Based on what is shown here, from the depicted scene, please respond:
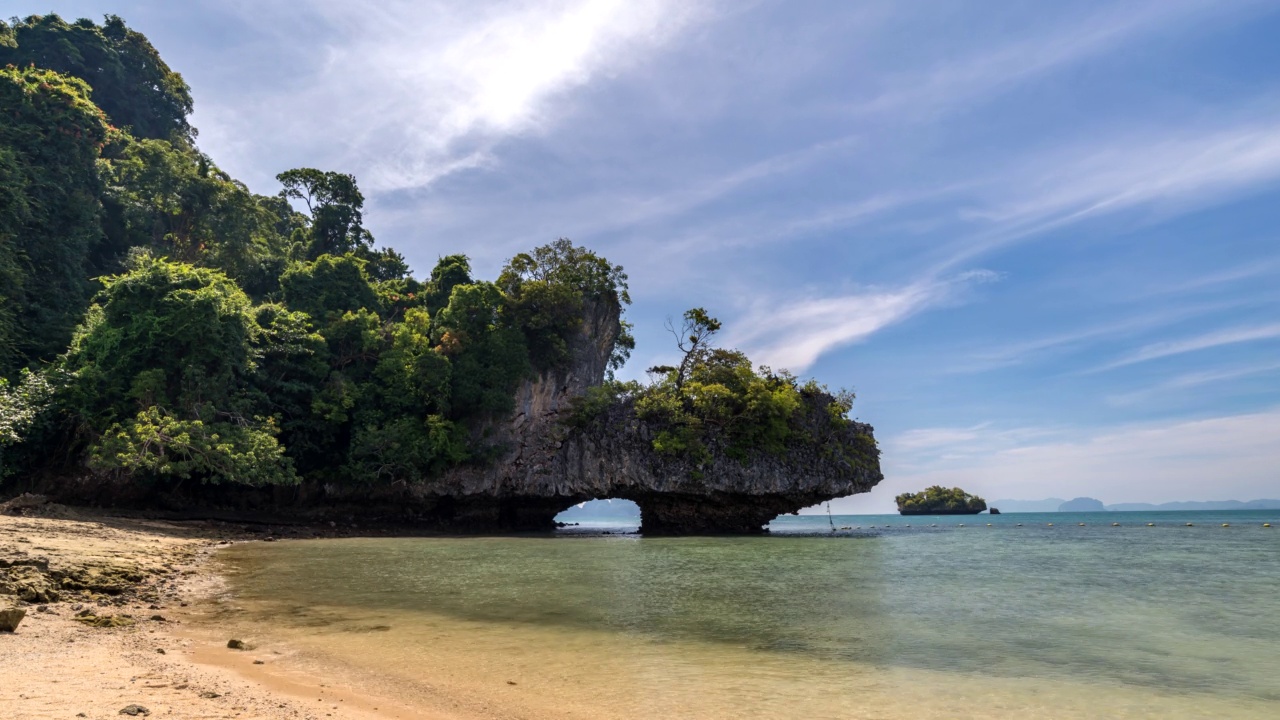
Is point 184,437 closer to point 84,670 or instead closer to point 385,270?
point 84,670

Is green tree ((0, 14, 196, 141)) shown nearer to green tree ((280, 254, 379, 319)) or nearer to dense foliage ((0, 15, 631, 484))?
dense foliage ((0, 15, 631, 484))

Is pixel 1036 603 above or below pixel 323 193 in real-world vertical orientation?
below

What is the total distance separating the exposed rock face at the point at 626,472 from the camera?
3019cm

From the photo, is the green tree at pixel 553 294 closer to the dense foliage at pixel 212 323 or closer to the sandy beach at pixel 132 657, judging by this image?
the dense foliage at pixel 212 323

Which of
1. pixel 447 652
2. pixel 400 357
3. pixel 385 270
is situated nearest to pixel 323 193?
pixel 385 270

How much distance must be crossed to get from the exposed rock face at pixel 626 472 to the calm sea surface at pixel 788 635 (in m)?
16.3

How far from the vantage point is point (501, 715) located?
14.3ft

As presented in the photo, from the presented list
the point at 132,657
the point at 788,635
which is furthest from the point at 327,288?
the point at 788,635

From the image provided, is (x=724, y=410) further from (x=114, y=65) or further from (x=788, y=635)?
(x=114, y=65)

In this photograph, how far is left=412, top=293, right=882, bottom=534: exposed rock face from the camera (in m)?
30.2

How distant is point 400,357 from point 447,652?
23519mm

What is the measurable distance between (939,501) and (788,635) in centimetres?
10397

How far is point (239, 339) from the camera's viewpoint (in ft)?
74.5

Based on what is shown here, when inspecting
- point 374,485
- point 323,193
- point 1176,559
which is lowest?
point 1176,559
